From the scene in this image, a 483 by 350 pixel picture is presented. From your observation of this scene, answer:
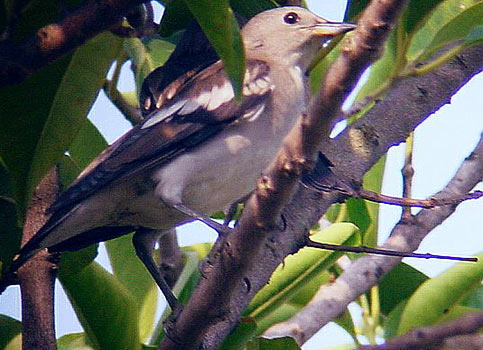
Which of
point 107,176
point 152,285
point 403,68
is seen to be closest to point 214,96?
point 107,176

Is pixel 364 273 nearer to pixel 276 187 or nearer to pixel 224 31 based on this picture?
pixel 276 187

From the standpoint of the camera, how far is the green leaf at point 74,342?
2488mm

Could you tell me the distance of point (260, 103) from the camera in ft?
9.16

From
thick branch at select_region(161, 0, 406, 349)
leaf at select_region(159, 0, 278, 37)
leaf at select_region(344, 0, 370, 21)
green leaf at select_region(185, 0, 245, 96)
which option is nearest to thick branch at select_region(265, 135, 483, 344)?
thick branch at select_region(161, 0, 406, 349)

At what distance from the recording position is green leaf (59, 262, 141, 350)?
2328mm

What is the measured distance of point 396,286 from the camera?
9.57 ft

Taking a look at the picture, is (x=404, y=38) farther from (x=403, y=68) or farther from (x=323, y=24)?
(x=323, y=24)

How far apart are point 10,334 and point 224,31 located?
1.34 metres

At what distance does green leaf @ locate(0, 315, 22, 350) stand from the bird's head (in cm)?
130

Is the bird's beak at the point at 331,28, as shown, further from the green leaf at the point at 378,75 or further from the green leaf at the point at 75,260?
the green leaf at the point at 75,260

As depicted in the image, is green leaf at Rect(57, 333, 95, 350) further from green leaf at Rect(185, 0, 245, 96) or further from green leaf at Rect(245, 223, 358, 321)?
green leaf at Rect(185, 0, 245, 96)

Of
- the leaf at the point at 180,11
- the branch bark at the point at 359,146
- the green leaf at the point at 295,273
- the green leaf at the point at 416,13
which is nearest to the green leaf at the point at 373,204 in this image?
the branch bark at the point at 359,146

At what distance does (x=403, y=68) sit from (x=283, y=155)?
608mm

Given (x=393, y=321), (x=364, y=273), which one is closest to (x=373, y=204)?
(x=364, y=273)
